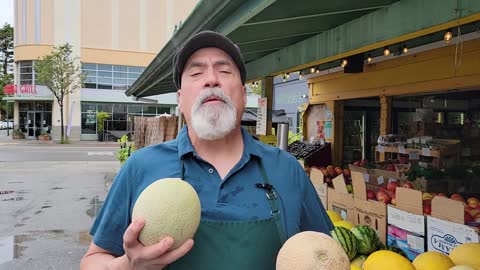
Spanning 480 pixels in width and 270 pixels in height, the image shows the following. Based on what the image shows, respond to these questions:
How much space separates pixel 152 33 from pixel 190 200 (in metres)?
38.6

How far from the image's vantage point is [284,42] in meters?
5.13

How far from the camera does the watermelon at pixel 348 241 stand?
3528 millimetres

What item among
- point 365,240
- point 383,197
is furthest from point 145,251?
point 383,197

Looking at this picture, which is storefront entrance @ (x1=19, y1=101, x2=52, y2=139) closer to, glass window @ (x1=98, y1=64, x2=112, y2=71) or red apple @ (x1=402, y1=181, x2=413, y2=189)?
glass window @ (x1=98, y1=64, x2=112, y2=71)

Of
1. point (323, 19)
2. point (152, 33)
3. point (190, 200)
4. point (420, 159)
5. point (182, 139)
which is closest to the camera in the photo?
point (190, 200)

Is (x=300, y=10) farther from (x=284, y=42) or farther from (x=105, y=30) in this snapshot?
(x=105, y=30)

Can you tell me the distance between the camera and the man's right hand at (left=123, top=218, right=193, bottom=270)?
126 cm

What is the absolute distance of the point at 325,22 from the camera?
400 centimetres

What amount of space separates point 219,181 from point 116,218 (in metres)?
0.41

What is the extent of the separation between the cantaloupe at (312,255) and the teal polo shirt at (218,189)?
27cm

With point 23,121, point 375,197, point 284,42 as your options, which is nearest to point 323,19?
point 284,42

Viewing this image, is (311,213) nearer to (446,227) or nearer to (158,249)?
(158,249)

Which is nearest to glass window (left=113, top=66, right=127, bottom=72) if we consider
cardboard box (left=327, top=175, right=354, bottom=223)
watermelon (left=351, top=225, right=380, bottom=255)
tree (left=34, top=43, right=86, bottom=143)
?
tree (left=34, top=43, right=86, bottom=143)

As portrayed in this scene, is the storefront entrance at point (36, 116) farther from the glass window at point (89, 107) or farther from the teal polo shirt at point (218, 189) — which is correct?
the teal polo shirt at point (218, 189)
